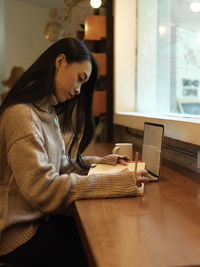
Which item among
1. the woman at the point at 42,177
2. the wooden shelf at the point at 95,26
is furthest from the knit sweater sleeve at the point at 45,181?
the wooden shelf at the point at 95,26

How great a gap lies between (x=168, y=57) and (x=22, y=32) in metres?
2.29

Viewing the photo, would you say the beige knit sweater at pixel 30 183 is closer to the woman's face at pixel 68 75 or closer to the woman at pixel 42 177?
the woman at pixel 42 177

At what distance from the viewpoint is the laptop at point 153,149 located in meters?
1.23

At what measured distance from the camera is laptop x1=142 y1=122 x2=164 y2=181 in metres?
1.23

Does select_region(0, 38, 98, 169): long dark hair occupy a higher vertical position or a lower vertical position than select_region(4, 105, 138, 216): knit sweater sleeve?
higher

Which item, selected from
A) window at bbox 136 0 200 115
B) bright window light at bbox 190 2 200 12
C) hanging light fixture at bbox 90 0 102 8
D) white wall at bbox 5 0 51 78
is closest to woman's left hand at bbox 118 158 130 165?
window at bbox 136 0 200 115

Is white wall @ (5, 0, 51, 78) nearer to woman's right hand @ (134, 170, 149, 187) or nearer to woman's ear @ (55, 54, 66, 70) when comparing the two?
woman's ear @ (55, 54, 66, 70)

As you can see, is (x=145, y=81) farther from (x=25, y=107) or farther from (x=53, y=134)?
(x=25, y=107)

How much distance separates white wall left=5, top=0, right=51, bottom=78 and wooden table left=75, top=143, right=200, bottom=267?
3.24m

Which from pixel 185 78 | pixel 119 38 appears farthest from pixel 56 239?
pixel 119 38

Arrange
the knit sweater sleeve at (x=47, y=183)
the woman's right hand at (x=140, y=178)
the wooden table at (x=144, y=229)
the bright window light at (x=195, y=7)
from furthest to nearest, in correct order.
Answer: the bright window light at (x=195, y=7), the woman's right hand at (x=140, y=178), the knit sweater sleeve at (x=47, y=183), the wooden table at (x=144, y=229)

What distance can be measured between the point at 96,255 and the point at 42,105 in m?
0.67

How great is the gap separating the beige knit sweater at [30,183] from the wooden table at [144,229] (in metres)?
0.05

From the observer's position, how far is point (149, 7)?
258 centimetres
